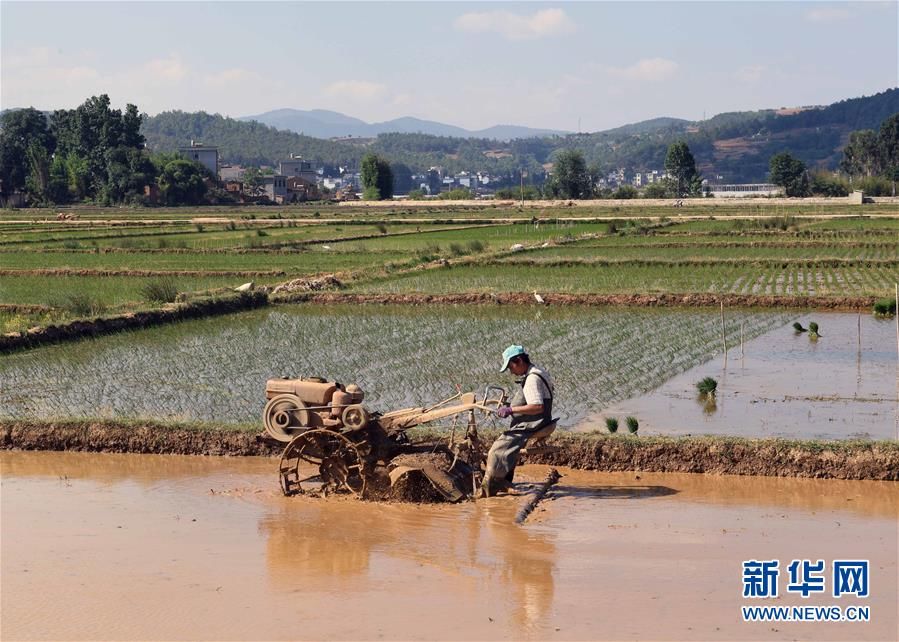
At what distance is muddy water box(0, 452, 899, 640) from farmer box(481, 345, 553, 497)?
33cm

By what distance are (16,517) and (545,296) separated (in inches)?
566

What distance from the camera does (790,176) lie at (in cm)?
8569

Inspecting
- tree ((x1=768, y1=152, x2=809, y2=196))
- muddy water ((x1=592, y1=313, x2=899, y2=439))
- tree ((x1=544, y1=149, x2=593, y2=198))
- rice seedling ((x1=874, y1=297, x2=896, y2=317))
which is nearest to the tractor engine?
muddy water ((x1=592, y1=313, x2=899, y2=439))

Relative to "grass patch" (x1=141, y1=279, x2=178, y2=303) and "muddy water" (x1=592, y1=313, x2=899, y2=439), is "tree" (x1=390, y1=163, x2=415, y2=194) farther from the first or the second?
"muddy water" (x1=592, y1=313, x2=899, y2=439)

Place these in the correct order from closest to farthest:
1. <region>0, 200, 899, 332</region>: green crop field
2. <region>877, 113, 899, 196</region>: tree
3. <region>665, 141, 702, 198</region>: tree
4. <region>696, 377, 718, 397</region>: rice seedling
Result: <region>696, 377, 718, 397</region>: rice seedling, <region>0, 200, 899, 332</region>: green crop field, <region>665, 141, 702, 198</region>: tree, <region>877, 113, 899, 196</region>: tree

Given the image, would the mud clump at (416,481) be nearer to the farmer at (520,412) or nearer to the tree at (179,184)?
the farmer at (520,412)

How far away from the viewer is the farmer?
26.2ft

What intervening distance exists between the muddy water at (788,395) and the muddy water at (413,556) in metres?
2.26

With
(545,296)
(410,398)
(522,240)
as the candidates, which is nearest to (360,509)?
(410,398)

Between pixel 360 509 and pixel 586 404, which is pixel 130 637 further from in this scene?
pixel 586 404

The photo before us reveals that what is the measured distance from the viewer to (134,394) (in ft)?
40.9

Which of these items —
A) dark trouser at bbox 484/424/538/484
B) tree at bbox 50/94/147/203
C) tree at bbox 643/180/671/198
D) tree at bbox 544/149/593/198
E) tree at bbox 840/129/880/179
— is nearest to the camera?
dark trouser at bbox 484/424/538/484

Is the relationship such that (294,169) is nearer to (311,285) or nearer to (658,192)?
(658,192)

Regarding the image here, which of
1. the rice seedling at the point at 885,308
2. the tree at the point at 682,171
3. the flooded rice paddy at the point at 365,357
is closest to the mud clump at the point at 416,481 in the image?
the flooded rice paddy at the point at 365,357
